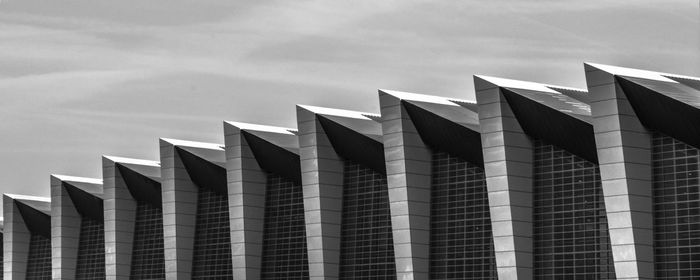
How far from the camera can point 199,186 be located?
244ft

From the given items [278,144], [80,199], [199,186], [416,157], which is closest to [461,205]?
[416,157]

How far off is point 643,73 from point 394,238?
14017mm

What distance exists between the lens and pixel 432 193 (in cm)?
6009

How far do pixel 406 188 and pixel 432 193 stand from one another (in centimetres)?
163

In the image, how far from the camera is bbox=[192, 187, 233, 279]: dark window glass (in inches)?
2872

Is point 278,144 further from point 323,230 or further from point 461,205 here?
point 461,205

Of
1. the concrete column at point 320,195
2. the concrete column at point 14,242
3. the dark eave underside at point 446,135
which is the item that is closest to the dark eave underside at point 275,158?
the concrete column at point 320,195

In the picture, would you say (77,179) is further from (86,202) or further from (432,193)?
(432,193)

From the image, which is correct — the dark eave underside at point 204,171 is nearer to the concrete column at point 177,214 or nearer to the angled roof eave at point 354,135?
the concrete column at point 177,214

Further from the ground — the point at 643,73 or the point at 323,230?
the point at 643,73

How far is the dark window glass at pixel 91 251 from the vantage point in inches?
3280

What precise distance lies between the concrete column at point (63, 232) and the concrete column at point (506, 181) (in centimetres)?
3736

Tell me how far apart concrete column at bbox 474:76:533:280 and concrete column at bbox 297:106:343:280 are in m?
11.5

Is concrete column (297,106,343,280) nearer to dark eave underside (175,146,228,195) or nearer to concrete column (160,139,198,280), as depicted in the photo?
dark eave underside (175,146,228,195)
